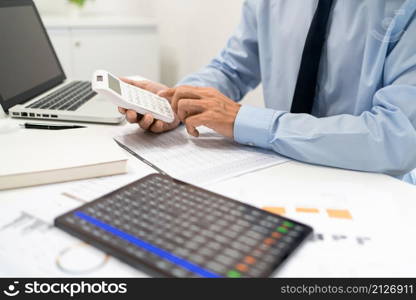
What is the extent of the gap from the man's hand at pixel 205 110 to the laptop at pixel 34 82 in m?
0.18

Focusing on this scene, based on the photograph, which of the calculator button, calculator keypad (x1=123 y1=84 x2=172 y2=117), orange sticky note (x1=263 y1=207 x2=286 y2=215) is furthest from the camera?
calculator keypad (x1=123 y1=84 x2=172 y2=117)

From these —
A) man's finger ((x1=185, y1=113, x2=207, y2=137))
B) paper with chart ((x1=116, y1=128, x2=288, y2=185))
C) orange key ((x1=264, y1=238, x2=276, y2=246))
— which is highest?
man's finger ((x1=185, y1=113, x2=207, y2=137))

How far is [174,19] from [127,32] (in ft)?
1.23

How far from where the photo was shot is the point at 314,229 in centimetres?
51

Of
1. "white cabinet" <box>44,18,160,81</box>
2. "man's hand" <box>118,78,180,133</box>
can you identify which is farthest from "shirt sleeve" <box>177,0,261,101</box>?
"white cabinet" <box>44,18,160,81</box>

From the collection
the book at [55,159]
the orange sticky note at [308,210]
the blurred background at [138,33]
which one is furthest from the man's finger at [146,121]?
the blurred background at [138,33]

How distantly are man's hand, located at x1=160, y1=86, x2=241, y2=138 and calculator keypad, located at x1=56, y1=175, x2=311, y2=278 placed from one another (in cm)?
26

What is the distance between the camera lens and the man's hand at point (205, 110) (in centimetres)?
79

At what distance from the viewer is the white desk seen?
0.44m

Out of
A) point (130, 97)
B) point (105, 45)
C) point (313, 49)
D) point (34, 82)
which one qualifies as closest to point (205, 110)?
point (130, 97)

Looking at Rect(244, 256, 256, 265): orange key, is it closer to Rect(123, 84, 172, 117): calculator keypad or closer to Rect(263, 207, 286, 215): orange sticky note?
Rect(263, 207, 286, 215): orange sticky note

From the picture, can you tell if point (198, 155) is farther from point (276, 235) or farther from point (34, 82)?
point (34, 82)

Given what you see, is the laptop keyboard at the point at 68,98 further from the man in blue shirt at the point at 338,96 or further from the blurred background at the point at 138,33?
the blurred background at the point at 138,33

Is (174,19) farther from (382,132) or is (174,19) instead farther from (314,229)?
(314,229)
